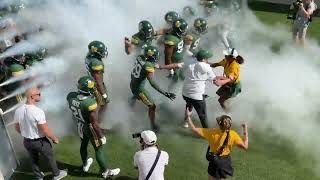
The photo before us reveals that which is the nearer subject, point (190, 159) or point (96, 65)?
point (96, 65)

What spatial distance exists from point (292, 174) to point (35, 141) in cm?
445

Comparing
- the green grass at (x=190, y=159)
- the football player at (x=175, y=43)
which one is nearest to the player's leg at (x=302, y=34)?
the football player at (x=175, y=43)

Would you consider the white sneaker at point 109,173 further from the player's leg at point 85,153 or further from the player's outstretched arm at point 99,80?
the player's outstretched arm at point 99,80

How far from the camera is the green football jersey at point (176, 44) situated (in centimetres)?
980

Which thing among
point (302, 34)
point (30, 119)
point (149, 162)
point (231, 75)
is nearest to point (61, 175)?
point (30, 119)

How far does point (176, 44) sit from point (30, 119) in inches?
163

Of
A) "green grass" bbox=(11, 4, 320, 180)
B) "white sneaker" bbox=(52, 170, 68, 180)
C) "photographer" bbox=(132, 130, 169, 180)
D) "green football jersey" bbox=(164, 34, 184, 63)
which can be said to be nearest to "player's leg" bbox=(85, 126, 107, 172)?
"green grass" bbox=(11, 4, 320, 180)

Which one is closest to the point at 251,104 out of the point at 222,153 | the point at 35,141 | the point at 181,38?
the point at 181,38

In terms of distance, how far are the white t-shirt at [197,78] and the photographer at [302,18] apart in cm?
630

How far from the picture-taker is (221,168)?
658 cm

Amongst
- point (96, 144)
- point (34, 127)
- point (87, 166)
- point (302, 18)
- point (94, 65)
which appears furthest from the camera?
point (302, 18)

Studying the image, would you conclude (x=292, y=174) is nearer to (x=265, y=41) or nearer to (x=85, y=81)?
(x=85, y=81)

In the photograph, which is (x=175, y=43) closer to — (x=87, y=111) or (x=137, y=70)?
(x=137, y=70)

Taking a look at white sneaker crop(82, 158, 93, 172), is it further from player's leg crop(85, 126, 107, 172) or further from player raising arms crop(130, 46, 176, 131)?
player raising arms crop(130, 46, 176, 131)
